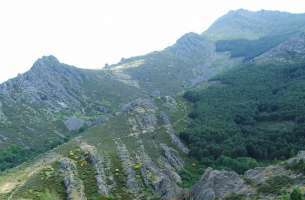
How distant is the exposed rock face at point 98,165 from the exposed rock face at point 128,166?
5.40m

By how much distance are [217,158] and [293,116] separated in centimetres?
4166

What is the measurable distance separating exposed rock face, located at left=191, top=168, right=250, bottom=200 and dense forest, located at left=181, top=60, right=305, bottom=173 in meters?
33.8

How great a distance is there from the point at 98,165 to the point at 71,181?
38.4 ft

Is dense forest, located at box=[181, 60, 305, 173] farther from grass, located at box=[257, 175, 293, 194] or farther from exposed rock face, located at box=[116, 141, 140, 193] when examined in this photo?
grass, located at box=[257, 175, 293, 194]

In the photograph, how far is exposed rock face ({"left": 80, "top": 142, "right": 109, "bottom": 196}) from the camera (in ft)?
315

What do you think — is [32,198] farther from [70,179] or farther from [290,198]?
[290,198]

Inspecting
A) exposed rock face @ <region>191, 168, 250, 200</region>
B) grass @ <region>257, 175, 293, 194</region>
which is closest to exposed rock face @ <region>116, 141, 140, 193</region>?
exposed rock face @ <region>191, 168, 250, 200</region>

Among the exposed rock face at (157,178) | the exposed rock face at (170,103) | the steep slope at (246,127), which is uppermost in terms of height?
the exposed rock face at (170,103)

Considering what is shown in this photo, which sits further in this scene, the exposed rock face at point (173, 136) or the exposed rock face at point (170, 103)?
the exposed rock face at point (170, 103)

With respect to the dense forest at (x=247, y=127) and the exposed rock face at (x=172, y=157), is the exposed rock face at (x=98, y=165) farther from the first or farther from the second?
the dense forest at (x=247, y=127)

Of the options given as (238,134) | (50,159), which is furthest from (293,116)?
(50,159)

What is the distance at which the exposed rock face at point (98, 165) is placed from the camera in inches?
3777

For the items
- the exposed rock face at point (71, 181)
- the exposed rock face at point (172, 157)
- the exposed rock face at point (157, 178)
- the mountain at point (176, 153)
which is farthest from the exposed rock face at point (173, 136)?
the exposed rock face at point (71, 181)

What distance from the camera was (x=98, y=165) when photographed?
106625mm
